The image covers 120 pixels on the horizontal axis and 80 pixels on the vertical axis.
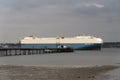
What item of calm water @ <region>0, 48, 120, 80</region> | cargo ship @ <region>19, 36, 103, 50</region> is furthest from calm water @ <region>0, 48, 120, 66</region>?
cargo ship @ <region>19, 36, 103, 50</region>

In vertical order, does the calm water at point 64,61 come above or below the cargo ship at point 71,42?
above

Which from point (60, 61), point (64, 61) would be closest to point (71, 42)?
point (64, 61)

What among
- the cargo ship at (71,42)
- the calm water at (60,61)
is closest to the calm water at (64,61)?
the calm water at (60,61)

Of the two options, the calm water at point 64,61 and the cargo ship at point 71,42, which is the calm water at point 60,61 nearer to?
the calm water at point 64,61

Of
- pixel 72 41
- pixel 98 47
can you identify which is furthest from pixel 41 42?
pixel 98 47

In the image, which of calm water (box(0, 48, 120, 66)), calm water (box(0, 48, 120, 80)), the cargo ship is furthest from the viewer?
the cargo ship

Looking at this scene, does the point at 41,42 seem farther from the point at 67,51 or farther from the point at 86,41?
the point at 67,51

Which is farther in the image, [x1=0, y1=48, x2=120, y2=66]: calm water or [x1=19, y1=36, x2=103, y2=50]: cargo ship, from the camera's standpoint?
[x1=19, y1=36, x2=103, y2=50]: cargo ship

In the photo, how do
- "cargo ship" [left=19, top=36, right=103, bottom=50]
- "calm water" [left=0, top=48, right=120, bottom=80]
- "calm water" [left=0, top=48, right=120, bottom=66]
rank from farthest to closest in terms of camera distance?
"cargo ship" [left=19, top=36, right=103, bottom=50] → "calm water" [left=0, top=48, right=120, bottom=66] → "calm water" [left=0, top=48, right=120, bottom=80]

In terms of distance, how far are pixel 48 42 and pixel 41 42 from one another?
4198 millimetres

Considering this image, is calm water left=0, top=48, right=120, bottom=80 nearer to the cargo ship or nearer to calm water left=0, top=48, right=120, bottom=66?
calm water left=0, top=48, right=120, bottom=66

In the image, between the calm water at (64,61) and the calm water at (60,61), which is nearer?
the calm water at (64,61)

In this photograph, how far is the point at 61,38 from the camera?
194 meters

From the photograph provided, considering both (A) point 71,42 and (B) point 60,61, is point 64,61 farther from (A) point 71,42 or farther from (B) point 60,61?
(A) point 71,42
